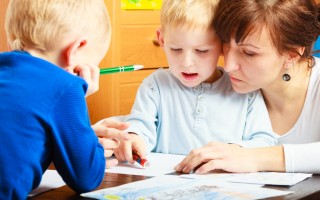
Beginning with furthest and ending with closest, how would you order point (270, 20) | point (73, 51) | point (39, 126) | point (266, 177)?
1. point (270, 20)
2. point (266, 177)
3. point (73, 51)
4. point (39, 126)

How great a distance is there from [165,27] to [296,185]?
599mm

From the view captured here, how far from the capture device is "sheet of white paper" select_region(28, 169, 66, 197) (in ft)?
3.99

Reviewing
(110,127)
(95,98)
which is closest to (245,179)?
(110,127)

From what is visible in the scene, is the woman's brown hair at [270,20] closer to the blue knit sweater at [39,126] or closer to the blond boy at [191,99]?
the blond boy at [191,99]

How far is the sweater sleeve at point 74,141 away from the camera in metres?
1.12

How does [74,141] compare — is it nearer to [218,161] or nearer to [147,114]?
[218,161]

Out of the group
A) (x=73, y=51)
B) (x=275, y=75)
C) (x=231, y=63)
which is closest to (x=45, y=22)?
(x=73, y=51)

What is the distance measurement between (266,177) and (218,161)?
0.11 m

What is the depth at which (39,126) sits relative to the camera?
111 centimetres

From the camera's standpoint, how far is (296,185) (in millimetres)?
1259

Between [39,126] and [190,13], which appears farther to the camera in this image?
[190,13]

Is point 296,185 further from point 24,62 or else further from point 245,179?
point 24,62

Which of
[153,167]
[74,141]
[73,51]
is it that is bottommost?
[153,167]

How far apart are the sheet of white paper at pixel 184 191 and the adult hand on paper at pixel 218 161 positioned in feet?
0.31
